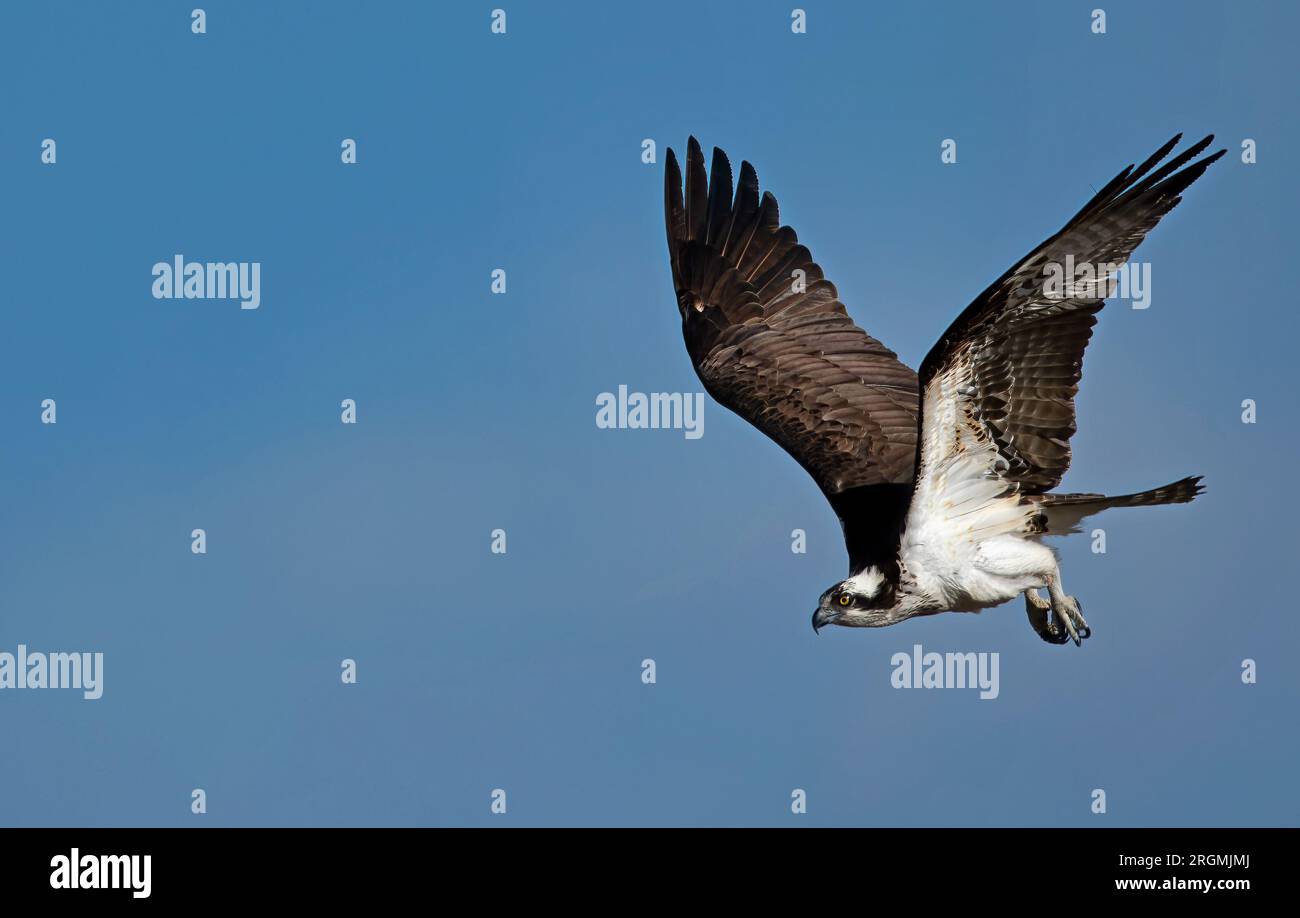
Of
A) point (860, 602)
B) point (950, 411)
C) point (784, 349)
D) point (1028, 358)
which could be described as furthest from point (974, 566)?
point (784, 349)

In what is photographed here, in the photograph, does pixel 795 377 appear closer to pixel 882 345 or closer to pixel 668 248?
pixel 882 345

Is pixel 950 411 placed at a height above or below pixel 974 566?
above

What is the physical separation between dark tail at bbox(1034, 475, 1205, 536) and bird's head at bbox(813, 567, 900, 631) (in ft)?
4.11

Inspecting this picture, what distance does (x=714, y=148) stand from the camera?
1762cm

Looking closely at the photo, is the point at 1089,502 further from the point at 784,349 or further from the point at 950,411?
the point at 784,349

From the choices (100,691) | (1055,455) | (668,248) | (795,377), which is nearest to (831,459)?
(795,377)

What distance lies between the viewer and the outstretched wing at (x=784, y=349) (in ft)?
48.8

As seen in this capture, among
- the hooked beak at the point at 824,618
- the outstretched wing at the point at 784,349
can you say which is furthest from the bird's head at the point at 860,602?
the outstretched wing at the point at 784,349

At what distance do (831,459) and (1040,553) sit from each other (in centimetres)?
229

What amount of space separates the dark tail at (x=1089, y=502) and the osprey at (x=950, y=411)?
12 millimetres

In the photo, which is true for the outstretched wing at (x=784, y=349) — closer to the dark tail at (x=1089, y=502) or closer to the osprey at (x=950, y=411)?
the osprey at (x=950, y=411)

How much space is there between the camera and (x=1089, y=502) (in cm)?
1285

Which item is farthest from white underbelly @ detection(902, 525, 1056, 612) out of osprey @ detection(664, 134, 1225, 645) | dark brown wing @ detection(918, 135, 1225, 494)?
dark brown wing @ detection(918, 135, 1225, 494)

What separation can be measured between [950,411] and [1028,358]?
0.65m
